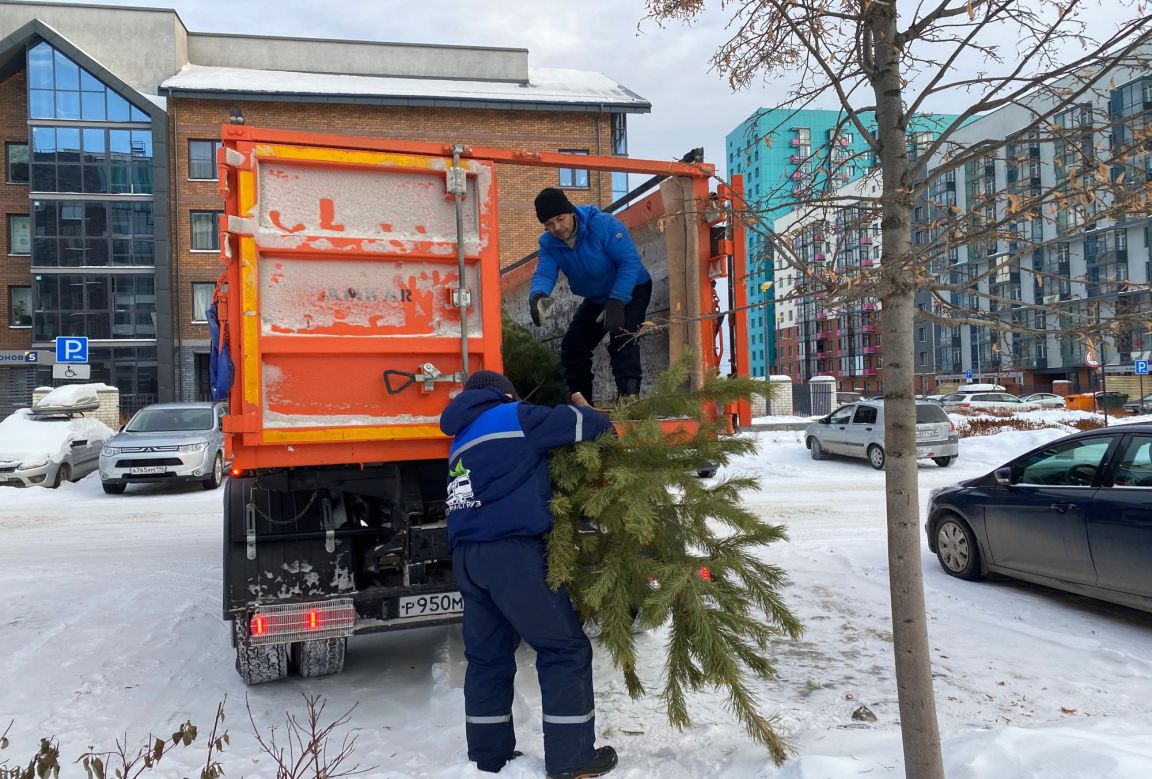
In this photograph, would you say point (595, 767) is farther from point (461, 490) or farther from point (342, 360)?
point (342, 360)

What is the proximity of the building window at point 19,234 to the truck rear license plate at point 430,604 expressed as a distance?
3424 centimetres

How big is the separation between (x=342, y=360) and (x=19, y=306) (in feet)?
111

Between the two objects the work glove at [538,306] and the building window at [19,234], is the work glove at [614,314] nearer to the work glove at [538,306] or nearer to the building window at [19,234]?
the work glove at [538,306]

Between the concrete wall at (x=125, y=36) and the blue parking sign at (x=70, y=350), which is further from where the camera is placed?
the concrete wall at (x=125, y=36)

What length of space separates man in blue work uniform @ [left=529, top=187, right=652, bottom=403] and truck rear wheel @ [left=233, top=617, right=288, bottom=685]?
2435 mm

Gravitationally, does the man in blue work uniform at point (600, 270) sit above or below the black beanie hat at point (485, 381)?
above

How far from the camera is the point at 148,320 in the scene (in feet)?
99.0

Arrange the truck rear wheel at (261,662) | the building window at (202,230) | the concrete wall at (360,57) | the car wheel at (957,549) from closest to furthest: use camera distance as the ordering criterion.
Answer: the truck rear wheel at (261,662), the car wheel at (957,549), the building window at (202,230), the concrete wall at (360,57)

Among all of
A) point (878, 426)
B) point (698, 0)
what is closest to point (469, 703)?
point (698, 0)

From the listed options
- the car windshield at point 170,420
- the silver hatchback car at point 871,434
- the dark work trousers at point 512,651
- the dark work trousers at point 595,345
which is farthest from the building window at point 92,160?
the dark work trousers at point 512,651

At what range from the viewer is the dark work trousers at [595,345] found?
5.29 meters

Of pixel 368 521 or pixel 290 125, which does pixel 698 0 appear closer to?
pixel 368 521

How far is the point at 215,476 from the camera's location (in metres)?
14.5

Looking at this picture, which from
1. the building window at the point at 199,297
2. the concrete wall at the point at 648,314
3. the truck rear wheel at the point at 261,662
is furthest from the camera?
the building window at the point at 199,297
